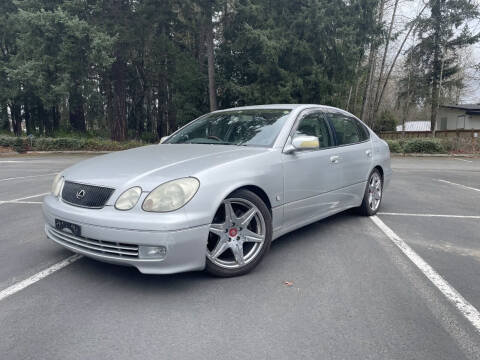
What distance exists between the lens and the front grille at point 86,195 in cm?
304

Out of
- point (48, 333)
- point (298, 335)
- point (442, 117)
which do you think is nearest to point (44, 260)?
point (48, 333)

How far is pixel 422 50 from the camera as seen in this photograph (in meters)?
28.8

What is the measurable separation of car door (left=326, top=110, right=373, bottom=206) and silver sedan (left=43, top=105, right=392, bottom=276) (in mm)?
42

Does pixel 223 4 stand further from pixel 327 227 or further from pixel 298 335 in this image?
pixel 298 335

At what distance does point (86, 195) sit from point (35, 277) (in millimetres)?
923

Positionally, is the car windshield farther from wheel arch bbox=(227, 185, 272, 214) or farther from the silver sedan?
wheel arch bbox=(227, 185, 272, 214)

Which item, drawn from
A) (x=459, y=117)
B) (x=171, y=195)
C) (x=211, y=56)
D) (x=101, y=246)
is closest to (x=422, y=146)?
(x=211, y=56)

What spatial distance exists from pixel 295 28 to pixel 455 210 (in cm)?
1803

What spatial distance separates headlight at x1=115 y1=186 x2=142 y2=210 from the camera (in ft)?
9.65

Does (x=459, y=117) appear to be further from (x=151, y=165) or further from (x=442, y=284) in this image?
(x=151, y=165)

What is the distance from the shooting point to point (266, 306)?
288 centimetres

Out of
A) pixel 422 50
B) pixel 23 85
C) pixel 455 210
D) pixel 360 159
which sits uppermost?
pixel 422 50

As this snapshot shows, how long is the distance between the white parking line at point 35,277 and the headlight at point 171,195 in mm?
1267

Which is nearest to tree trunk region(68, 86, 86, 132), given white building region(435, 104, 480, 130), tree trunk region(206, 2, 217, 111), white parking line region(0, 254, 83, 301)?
tree trunk region(206, 2, 217, 111)
